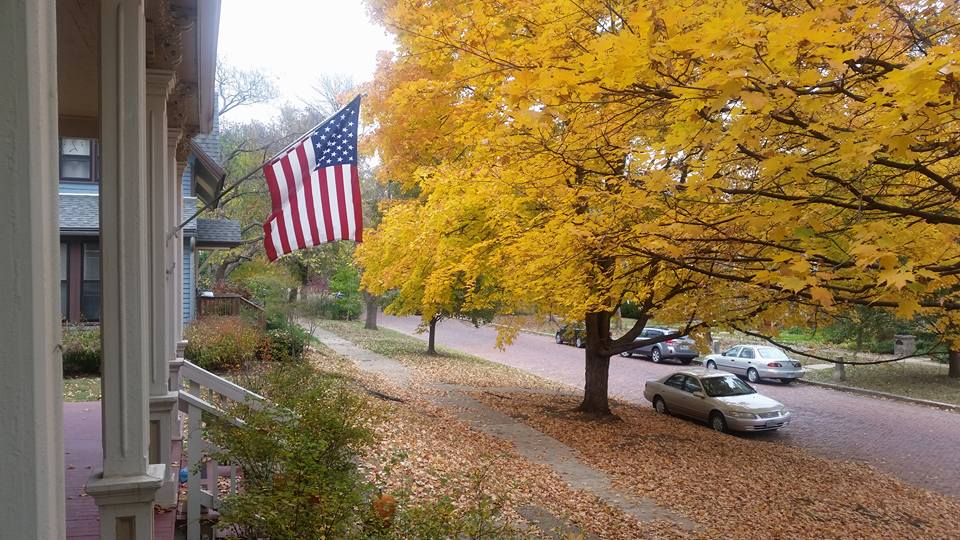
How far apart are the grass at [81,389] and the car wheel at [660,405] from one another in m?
13.8

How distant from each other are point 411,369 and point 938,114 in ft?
66.9

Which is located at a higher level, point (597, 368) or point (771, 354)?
point (597, 368)

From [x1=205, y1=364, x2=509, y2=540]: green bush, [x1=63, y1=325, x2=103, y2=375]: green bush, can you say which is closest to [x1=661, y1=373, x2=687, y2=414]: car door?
[x1=205, y1=364, x2=509, y2=540]: green bush


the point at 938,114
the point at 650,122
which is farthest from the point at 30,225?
the point at 650,122

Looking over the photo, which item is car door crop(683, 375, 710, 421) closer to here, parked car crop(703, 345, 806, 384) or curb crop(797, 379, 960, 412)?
parked car crop(703, 345, 806, 384)

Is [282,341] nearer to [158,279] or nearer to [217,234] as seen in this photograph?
[217,234]

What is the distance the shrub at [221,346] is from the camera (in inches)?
616

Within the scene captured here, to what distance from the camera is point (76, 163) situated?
18859 mm

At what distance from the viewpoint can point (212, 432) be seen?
602cm

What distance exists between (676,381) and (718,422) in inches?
73.3

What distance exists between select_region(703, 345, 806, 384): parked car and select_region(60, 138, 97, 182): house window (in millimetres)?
23288

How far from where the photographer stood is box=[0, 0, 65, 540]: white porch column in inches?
72.3

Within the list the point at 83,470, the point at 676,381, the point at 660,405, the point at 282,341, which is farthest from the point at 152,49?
the point at 660,405

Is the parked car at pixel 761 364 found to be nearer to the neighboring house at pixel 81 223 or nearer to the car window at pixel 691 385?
the car window at pixel 691 385
